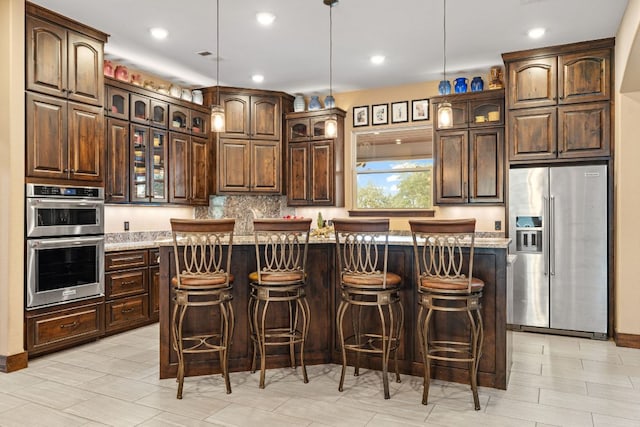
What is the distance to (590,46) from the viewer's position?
470 centimetres

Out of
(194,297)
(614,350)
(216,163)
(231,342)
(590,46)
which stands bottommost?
(614,350)

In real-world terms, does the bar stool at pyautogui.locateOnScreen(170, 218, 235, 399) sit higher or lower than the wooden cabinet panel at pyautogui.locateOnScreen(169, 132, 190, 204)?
lower

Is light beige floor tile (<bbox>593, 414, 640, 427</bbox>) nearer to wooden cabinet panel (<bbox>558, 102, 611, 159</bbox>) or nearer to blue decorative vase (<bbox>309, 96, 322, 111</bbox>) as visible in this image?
wooden cabinet panel (<bbox>558, 102, 611, 159</bbox>)

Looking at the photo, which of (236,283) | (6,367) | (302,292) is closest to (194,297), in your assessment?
(236,283)

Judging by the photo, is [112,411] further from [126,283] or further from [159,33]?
[159,33]

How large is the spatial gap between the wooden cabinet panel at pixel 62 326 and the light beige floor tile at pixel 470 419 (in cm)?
319

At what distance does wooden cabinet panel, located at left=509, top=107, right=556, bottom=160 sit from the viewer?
4867 millimetres

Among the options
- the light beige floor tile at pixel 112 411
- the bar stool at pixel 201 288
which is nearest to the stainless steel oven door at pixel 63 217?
the bar stool at pixel 201 288

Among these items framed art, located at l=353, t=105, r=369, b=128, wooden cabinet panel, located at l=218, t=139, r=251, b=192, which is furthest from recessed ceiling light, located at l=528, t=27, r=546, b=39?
wooden cabinet panel, located at l=218, t=139, r=251, b=192

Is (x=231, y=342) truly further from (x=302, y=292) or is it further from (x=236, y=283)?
(x=302, y=292)

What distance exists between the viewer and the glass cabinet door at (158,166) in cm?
544

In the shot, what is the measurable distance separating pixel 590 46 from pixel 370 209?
3193mm

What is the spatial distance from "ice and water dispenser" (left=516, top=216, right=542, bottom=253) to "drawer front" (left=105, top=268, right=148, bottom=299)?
13.5 ft

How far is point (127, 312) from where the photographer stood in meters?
4.79
